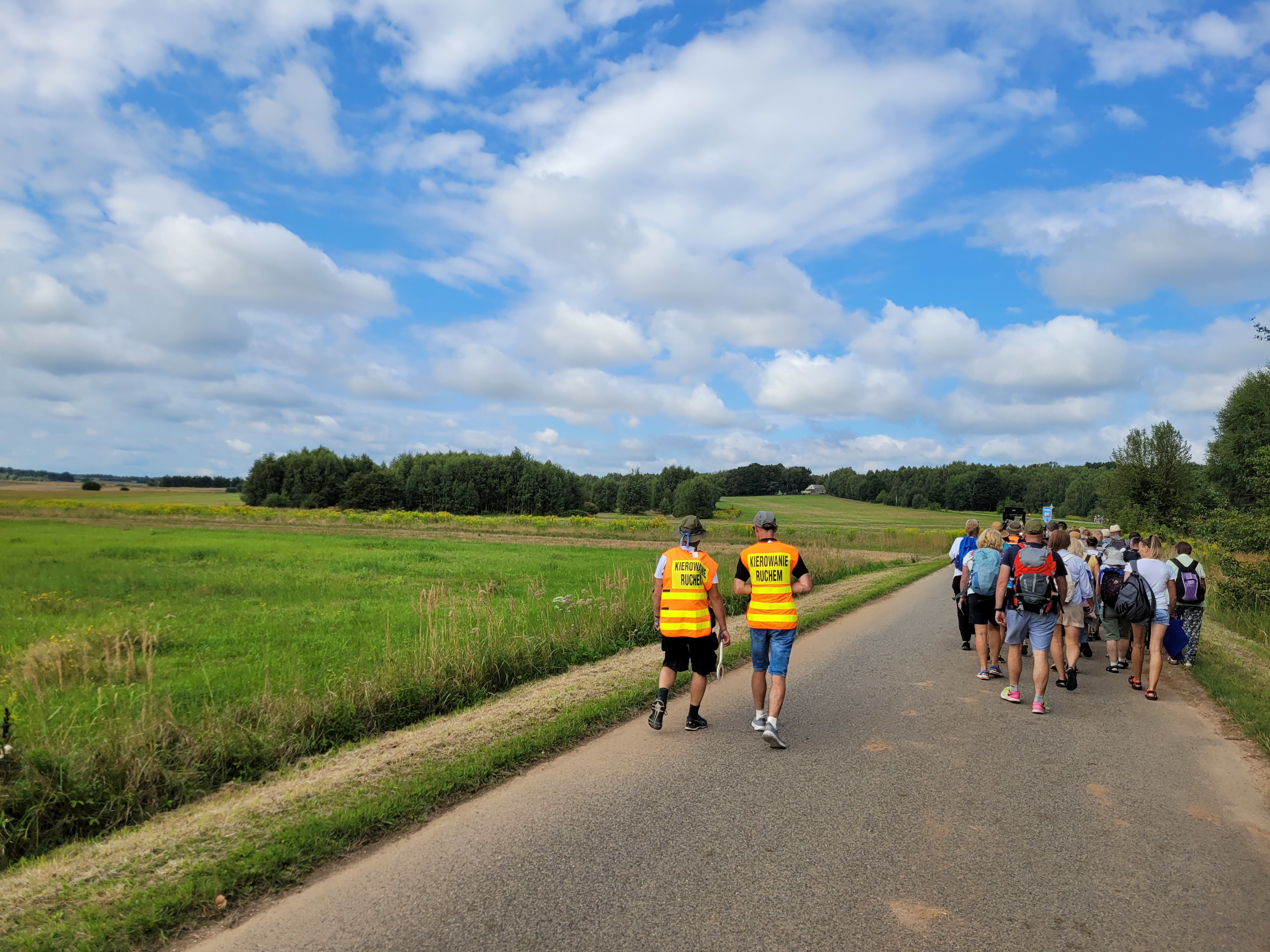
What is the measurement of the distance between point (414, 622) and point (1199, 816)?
1130 cm

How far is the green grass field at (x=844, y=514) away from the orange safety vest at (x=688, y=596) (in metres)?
69.4

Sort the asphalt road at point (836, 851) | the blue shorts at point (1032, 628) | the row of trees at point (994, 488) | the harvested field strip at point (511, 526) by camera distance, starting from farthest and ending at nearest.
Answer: the row of trees at point (994, 488), the harvested field strip at point (511, 526), the blue shorts at point (1032, 628), the asphalt road at point (836, 851)

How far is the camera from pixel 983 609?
9203 millimetres

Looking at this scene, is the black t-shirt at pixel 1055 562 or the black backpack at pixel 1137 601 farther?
the black backpack at pixel 1137 601

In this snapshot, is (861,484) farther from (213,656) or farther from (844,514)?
(213,656)

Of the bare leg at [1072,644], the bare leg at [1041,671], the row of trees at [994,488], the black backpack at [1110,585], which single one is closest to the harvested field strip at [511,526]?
the black backpack at [1110,585]

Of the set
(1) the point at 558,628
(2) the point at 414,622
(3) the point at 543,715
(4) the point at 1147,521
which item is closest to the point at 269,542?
(2) the point at 414,622

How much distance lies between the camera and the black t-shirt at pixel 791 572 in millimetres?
6578

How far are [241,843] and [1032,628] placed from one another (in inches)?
315

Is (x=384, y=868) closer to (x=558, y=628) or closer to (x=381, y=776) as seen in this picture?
(x=381, y=776)

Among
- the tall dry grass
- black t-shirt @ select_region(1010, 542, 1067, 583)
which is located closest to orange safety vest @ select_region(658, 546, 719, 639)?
the tall dry grass

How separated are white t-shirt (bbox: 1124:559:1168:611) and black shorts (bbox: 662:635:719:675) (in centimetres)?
607

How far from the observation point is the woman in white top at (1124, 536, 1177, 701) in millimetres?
8609

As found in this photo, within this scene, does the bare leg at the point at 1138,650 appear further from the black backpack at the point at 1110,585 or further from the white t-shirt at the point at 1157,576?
the black backpack at the point at 1110,585
